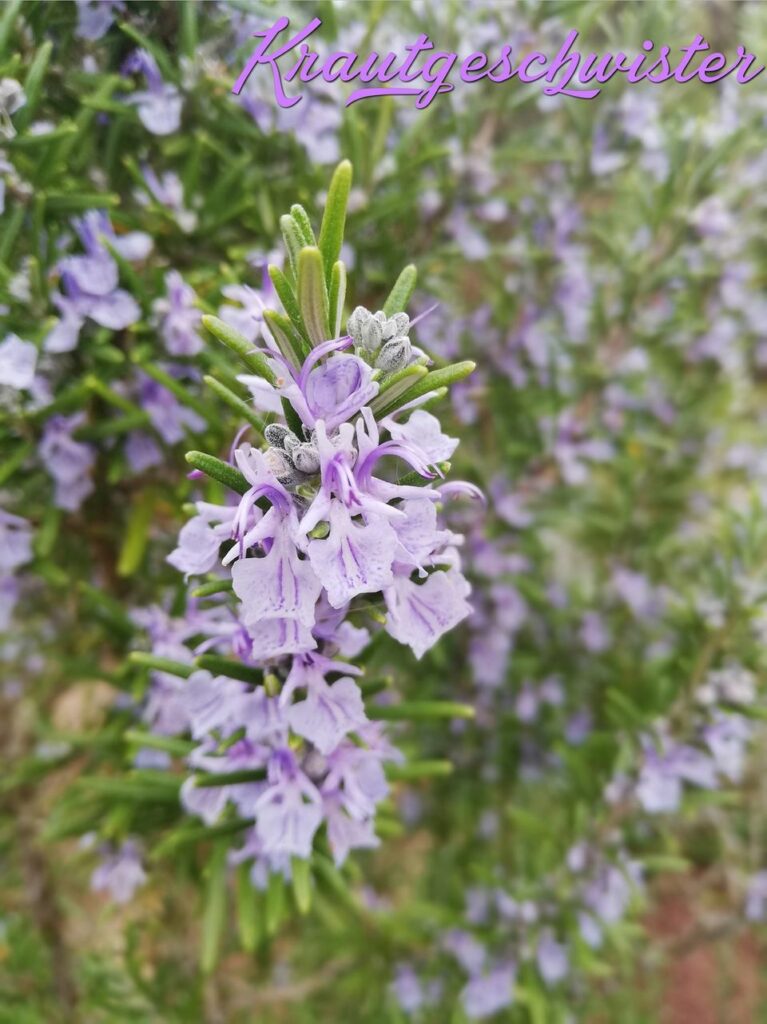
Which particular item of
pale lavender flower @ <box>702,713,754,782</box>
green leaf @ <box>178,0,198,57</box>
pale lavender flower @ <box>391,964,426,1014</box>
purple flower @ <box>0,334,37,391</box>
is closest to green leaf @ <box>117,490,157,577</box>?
purple flower @ <box>0,334,37,391</box>

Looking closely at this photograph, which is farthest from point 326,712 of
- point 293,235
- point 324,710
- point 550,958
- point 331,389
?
point 550,958

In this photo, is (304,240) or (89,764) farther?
(89,764)

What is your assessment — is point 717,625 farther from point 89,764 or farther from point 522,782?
point 89,764

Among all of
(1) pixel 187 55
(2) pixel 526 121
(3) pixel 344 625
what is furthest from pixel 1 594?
(2) pixel 526 121

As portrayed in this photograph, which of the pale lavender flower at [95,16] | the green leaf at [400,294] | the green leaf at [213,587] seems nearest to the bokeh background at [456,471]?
the pale lavender flower at [95,16]

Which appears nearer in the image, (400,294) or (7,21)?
(400,294)

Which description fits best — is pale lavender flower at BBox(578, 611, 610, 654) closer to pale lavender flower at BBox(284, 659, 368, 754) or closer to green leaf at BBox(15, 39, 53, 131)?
pale lavender flower at BBox(284, 659, 368, 754)

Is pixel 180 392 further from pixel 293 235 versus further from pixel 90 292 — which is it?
pixel 293 235
